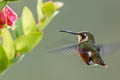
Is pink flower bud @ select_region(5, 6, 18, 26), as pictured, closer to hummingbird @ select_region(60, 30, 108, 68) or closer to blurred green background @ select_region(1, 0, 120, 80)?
hummingbird @ select_region(60, 30, 108, 68)

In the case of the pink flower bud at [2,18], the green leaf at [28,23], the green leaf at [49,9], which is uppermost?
the pink flower bud at [2,18]

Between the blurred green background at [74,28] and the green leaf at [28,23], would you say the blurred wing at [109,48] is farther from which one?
the blurred green background at [74,28]

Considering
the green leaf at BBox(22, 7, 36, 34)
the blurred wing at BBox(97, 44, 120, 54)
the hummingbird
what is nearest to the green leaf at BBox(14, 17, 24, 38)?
the green leaf at BBox(22, 7, 36, 34)

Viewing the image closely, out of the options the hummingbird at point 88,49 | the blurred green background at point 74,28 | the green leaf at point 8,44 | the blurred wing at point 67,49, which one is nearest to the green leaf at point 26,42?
the green leaf at point 8,44

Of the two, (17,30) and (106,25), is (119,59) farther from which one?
(17,30)

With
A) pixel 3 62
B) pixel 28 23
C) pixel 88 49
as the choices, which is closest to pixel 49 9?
pixel 28 23
